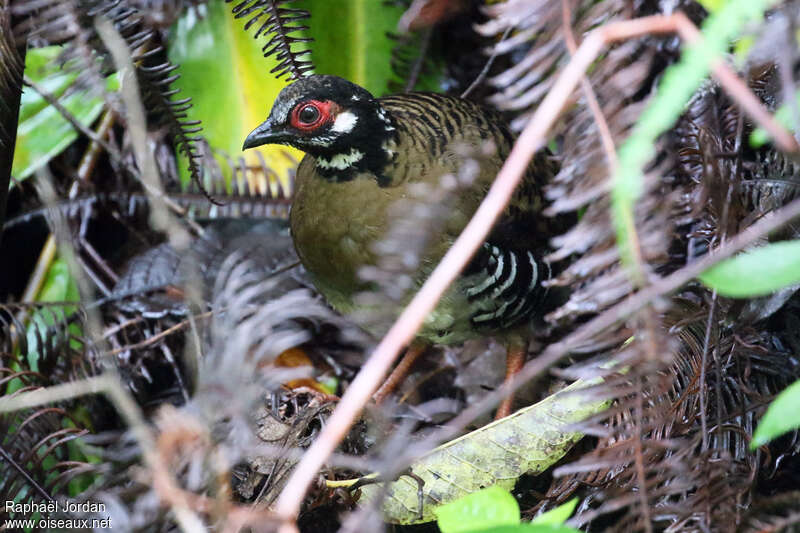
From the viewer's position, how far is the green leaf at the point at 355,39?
11.9 ft

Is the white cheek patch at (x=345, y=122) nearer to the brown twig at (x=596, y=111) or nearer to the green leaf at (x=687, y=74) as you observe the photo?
the brown twig at (x=596, y=111)

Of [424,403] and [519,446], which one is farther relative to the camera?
[424,403]

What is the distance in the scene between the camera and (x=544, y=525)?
49.6 inches

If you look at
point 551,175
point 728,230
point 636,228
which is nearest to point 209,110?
point 551,175

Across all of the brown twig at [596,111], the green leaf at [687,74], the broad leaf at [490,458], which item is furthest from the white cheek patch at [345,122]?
the green leaf at [687,74]

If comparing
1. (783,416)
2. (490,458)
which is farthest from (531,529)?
(490,458)

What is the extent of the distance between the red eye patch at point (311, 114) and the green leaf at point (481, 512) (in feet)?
4.81

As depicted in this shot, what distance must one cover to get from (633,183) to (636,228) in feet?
0.83

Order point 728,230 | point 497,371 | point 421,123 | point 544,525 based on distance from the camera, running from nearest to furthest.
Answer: point 544,525, point 728,230, point 421,123, point 497,371

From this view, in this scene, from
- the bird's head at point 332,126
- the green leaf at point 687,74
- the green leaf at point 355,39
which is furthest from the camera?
the green leaf at point 355,39

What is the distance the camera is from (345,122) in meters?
2.61

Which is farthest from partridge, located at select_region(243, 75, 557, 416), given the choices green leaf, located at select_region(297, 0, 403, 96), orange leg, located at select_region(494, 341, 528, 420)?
green leaf, located at select_region(297, 0, 403, 96)

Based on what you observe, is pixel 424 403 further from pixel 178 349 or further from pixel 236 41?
pixel 236 41

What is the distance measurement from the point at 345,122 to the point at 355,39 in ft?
4.11
